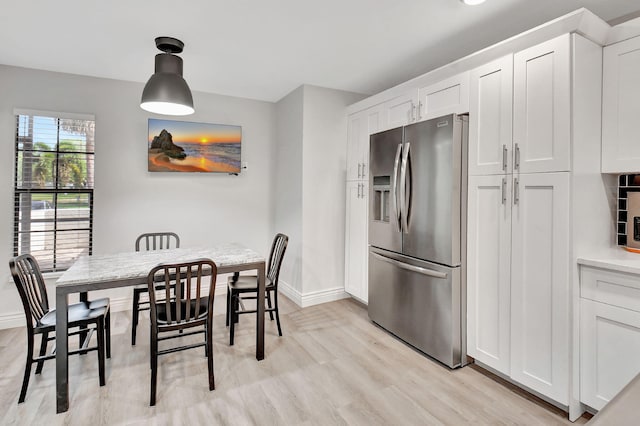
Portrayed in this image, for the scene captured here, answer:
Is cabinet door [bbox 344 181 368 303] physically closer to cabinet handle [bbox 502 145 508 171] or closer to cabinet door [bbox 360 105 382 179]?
cabinet door [bbox 360 105 382 179]

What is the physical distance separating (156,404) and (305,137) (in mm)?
2804

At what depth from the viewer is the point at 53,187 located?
3.33m

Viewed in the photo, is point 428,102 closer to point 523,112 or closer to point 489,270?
point 523,112

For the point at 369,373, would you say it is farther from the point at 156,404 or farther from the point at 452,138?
the point at 452,138

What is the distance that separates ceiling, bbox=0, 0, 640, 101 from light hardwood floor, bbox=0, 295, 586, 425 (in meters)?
2.53

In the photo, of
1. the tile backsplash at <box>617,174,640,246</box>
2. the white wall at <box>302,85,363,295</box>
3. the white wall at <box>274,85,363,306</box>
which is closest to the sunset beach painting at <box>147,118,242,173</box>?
the white wall at <box>274,85,363,306</box>

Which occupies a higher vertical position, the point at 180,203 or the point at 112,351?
the point at 180,203

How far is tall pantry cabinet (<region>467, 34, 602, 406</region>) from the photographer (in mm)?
1898

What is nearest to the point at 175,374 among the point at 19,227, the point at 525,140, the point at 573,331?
the point at 19,227

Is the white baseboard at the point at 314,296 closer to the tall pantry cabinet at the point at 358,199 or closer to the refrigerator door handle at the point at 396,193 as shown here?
the tall pantry cabinet at the point at 358,199

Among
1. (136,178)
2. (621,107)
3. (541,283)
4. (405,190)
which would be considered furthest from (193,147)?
(621,107)

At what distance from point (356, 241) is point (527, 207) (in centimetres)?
189

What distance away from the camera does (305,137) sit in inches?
149

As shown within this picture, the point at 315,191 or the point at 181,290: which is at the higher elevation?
the point at 315,191
